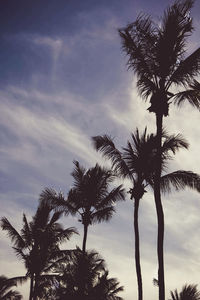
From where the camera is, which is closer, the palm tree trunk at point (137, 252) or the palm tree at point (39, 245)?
the palm tree trunk at point (137, 252)

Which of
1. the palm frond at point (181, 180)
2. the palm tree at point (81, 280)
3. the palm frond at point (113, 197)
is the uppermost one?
the palm frond at point (113, 197)

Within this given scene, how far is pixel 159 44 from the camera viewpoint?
10.7 metres

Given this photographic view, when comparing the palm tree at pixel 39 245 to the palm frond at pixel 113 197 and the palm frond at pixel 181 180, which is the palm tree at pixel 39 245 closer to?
the palm frond at pixel 113 197

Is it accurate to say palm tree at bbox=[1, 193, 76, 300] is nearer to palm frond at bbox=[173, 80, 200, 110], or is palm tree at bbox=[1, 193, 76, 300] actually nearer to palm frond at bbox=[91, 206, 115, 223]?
palm frond at bbox=[91, 206, 115, 223]

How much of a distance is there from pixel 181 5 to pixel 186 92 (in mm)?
2776

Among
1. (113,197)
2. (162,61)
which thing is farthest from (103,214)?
(162,61)

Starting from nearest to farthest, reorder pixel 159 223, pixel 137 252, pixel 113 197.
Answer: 1. pixel 159 223
2. pixel 137 252
3. pixel 113 197

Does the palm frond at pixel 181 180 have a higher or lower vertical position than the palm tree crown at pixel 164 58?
lower

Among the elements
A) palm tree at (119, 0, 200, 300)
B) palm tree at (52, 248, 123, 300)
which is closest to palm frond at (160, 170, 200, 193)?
palm tree at (119, 0, 200, 300)

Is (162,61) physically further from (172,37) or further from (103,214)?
(103,214)

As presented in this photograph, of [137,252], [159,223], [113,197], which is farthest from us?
[113,197]

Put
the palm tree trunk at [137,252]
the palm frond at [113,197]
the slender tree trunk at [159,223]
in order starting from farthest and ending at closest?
the palm frond at [113,197] < the palm tree trunk at [137,252] < the slender tree trunk at [159,223]

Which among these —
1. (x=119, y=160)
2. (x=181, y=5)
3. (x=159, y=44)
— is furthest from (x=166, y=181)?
(x=181, y=5)

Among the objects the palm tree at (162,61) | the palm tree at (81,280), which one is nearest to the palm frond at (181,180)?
the palm tree at (162,61)
